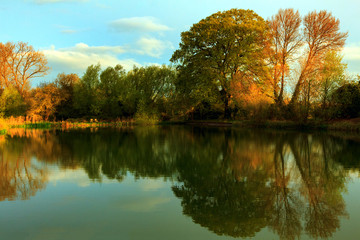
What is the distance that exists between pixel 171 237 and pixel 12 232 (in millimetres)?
2229

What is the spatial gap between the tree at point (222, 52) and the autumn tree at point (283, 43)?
1.32 m

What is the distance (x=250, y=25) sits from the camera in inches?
1164

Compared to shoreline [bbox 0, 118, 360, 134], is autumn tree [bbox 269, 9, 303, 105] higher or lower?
higher

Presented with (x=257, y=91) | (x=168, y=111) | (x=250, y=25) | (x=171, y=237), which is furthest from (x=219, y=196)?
(x=168, y=111)

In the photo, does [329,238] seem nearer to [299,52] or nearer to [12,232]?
[12,232]

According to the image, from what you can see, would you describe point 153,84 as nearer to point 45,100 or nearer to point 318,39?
point 45,100

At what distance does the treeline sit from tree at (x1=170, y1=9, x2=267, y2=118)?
4.4 inches

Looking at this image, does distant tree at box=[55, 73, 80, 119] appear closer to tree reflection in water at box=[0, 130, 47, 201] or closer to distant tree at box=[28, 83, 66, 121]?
distant tree at box=[28, 83, 66, 121]

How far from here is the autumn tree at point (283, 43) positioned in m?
28.2

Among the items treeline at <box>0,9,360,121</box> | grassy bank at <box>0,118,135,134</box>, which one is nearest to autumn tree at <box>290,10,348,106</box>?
treeline at <box>0,9,360,121</box>

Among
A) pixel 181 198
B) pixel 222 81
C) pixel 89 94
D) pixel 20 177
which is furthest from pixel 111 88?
A: pixel 181 198

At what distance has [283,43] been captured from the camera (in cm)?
2897

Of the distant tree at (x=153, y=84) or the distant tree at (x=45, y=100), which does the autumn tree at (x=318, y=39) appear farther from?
the distant tree at (x=45, y=100)

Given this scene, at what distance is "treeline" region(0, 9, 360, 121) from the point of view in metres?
25.3
